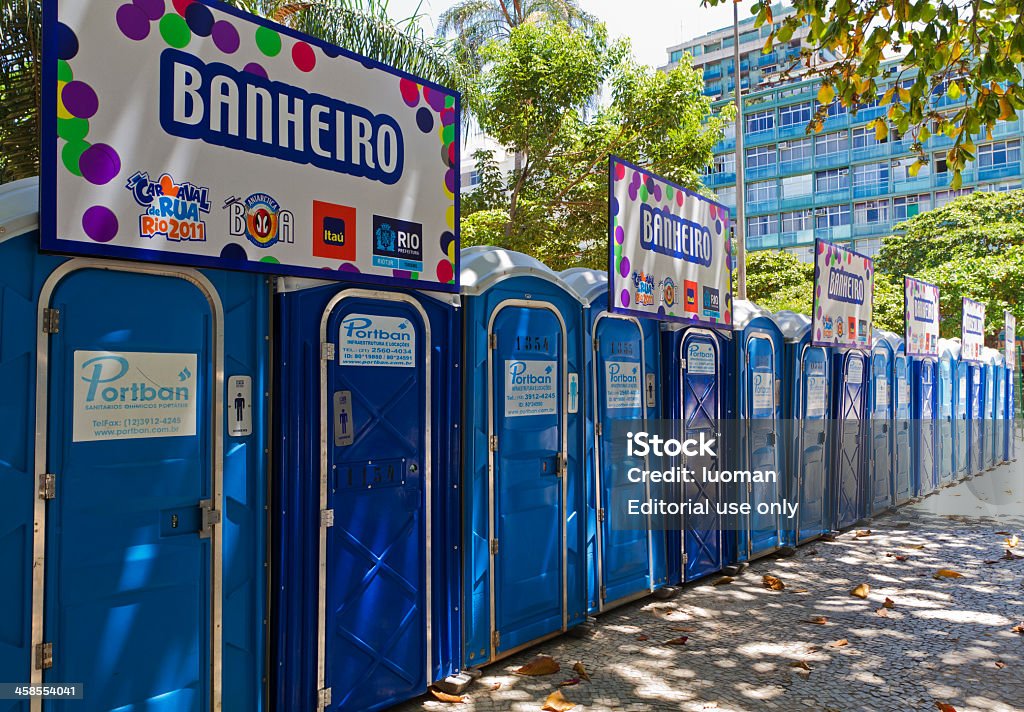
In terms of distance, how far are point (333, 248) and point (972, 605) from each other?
531 cm

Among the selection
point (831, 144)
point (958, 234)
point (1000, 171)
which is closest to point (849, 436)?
point (958, 234)

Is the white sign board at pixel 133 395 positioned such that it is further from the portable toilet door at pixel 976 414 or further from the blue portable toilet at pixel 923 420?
the portable toilet door at pixel 976 414

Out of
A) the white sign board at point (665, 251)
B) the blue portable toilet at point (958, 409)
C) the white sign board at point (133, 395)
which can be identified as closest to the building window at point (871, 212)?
the blue portable toilet at point (958, 409)

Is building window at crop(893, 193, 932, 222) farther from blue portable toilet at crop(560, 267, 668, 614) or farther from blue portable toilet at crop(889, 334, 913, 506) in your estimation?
blue portable toilet at crop(560, 267, 668, 614)

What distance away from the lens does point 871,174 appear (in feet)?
155

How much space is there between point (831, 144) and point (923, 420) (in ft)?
137

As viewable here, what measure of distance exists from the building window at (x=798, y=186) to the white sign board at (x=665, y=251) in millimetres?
A: 46140

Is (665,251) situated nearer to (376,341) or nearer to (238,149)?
(376,341)

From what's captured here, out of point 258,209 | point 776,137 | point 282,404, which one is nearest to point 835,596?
point 282,404

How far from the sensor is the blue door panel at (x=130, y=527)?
9.77 feet

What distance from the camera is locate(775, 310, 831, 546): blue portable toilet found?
801cm

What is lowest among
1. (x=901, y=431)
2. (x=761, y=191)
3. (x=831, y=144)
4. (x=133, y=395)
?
(x=901, y=431)

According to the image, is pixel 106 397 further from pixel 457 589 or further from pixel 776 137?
pixel 776 137

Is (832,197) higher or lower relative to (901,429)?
higher
